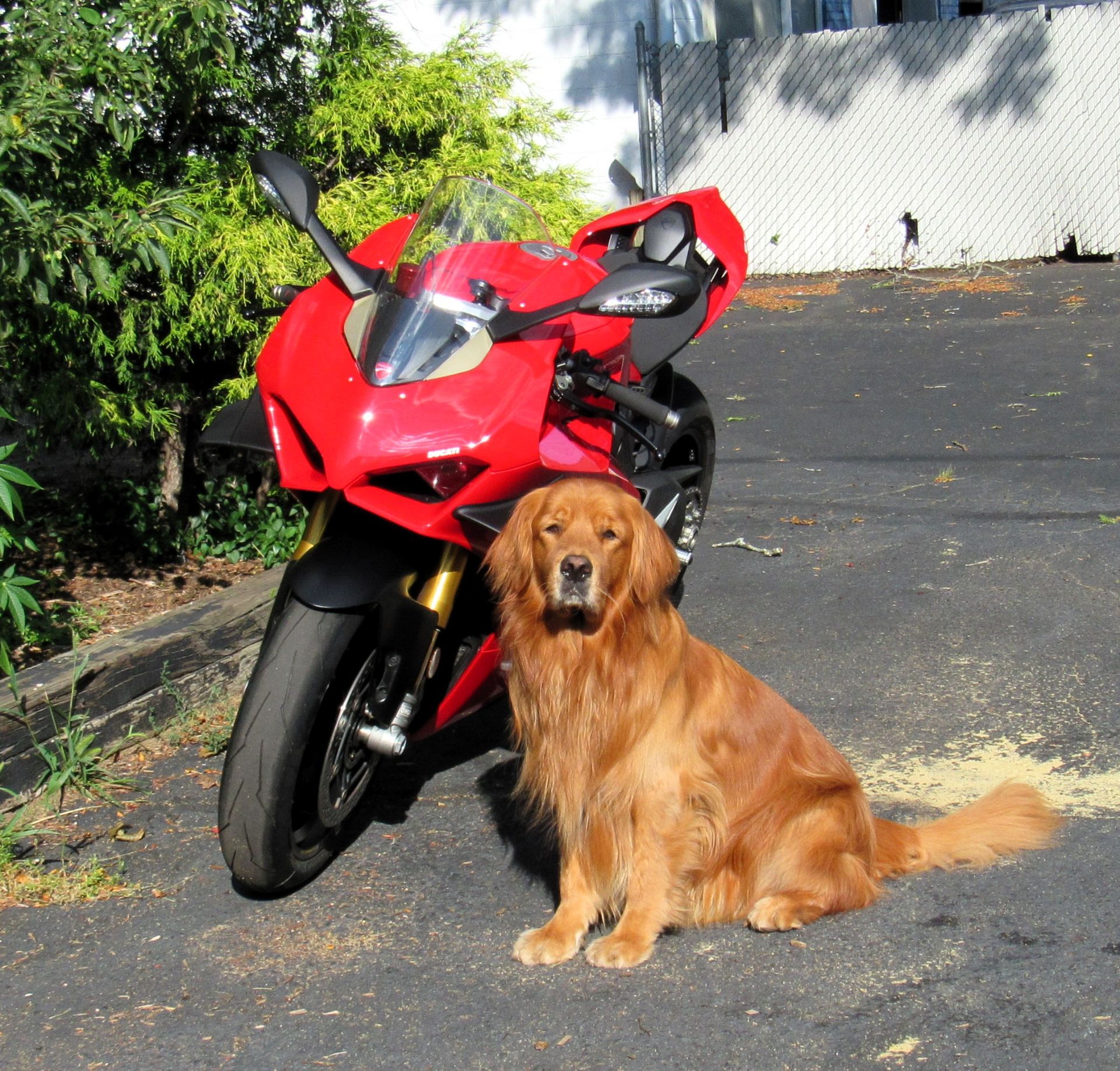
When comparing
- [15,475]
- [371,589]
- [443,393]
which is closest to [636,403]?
[443,393]

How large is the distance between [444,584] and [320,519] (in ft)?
1.31

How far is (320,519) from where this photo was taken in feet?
11.9

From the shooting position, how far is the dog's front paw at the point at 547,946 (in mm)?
3252

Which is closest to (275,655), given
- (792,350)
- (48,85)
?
(48,85)

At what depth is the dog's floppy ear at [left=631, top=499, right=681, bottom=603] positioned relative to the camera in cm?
321

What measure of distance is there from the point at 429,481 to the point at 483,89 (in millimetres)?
3300

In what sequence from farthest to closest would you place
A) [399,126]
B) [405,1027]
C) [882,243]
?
[882,243], [399,126], [405,1027]

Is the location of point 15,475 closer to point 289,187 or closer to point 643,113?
point 289,187

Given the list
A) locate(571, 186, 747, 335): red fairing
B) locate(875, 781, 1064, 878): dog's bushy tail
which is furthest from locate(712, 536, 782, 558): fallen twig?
locate(875, 781, 1064, 878): dog's bushy tail

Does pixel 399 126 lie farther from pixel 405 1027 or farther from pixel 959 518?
pixel 405 1027

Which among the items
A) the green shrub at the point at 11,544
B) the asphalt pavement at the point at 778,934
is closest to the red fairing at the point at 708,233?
the asphalt pavement at the point at 778,934

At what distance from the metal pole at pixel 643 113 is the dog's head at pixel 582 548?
1030 centimetres

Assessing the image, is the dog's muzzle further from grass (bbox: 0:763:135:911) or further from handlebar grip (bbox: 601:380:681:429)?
grass (bbox: 0:763:135:911)

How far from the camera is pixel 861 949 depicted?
127 inches
